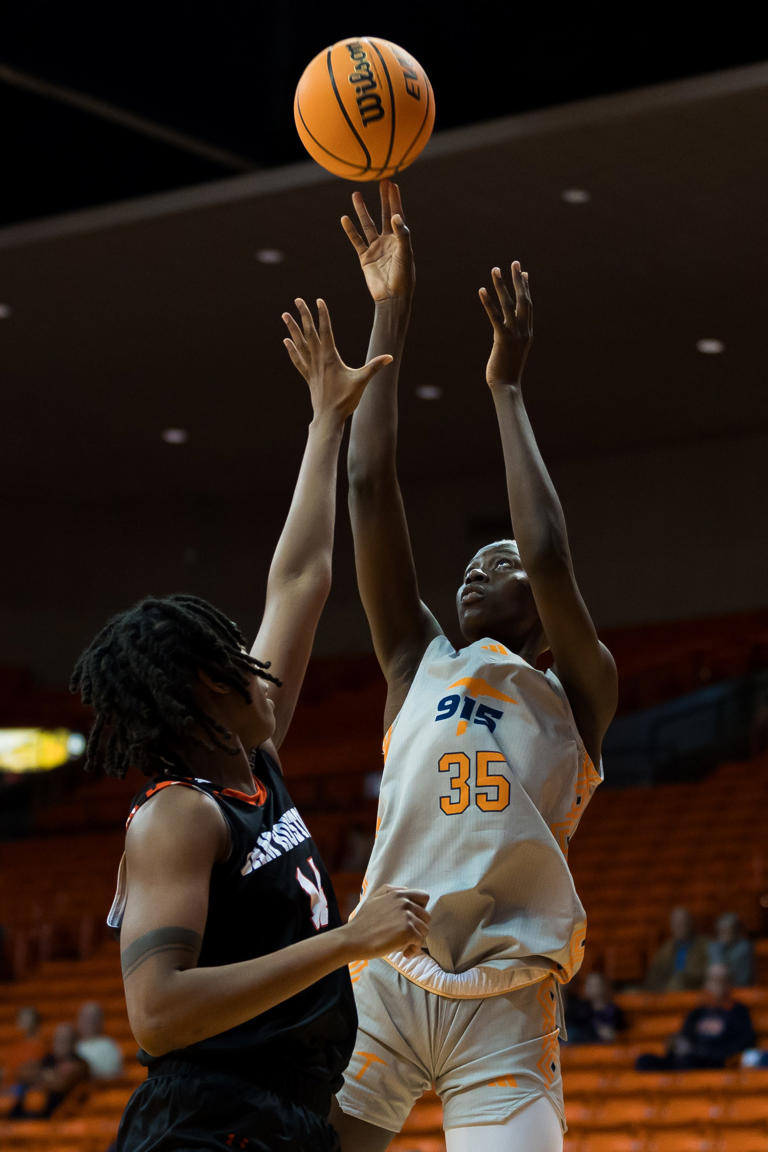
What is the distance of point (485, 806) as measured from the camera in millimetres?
3018

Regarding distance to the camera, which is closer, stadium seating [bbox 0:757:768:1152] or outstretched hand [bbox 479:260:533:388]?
outstretched hand [bbox 479:260:533:388]

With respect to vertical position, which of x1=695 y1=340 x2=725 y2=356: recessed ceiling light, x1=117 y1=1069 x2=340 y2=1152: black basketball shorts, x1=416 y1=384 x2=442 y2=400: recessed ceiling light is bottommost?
x1=117 y1=1069 x2=340 y2=1152: black basketball shorts

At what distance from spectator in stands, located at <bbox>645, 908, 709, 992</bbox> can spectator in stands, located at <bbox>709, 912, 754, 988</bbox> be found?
0.09 metres

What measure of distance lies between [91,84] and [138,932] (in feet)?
30.5

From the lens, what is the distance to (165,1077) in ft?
7.04

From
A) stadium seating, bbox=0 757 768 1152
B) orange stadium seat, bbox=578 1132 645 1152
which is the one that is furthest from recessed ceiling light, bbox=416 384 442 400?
orange stadium seat, bbox=578 1132 645 1152

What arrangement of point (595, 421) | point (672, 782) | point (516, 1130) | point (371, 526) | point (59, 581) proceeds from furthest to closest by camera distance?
point (59, 581), point (595, 421), point (672, 782), point (371, 526), point (516, 1130)

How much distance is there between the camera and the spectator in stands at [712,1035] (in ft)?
25.0

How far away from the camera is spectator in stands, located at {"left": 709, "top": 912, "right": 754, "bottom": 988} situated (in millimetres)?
8742

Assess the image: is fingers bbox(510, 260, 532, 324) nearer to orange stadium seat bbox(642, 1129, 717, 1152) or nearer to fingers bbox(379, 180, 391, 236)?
fingers bbox(379, 180, 391, 236)

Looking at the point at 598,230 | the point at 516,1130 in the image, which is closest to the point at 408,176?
the point at 598,230

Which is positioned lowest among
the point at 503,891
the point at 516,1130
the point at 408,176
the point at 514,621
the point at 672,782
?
the point at 516,1130

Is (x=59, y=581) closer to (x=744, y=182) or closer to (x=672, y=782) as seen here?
(x=672, y=782)

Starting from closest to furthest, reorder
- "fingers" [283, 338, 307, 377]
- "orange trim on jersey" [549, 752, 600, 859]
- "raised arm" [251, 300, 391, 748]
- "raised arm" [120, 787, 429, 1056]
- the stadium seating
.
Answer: "raised arm" [120, 787, 429, 1056]
"raised arm" [251, 300, 391, 748]
"orange trim on jersey" [549, 752, 600, 859]
"fingers" [283, 338, 307, 377]
the stadium seating
